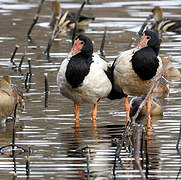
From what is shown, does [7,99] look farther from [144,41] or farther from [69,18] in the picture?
[69,18]

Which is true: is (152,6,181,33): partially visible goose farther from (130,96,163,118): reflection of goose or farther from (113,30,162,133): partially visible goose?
(113,30,162,133): partially visible goose

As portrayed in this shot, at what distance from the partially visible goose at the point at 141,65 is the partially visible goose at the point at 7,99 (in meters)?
1.40

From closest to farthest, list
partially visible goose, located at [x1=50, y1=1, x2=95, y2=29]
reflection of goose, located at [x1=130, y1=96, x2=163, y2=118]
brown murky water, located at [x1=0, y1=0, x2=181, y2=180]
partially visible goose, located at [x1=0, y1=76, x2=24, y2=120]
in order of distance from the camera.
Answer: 1. brown murky water, located at [x1=0, y1=0, x2=181, y2=180]
2. partially visible goose, located at [x1=0, y1=76, x2=24, y2=120]
3. reflection of goose, located at [x1=130, y1=96, x2=163, y2=118]
4. partially visible goose, located at [x1=50, y1=1, x2=95, y2=29]

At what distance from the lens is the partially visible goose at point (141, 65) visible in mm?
11086

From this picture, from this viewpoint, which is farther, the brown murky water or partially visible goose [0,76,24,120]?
partially visible goose [0,76,24,120]

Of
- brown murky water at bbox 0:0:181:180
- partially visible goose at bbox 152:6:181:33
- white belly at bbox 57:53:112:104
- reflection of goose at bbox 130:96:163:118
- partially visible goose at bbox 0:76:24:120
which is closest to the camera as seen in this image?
brown murky water at bbox 0:0:181:180

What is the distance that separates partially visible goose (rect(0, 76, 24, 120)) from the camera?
36.2 feet

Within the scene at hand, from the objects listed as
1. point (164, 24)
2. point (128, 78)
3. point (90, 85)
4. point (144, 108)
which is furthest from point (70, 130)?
point (164, 24)

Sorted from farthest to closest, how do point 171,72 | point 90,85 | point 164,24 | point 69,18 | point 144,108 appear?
point 69,18
point 164,24
point 171,72
point 144,108
point 90,85

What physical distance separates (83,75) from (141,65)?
0.78 meters

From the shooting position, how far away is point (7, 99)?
11094 millimetres

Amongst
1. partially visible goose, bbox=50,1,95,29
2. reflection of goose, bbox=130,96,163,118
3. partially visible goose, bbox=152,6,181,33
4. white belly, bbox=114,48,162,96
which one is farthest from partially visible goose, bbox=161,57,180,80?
partially visible goose, bbox=50,1,95,29

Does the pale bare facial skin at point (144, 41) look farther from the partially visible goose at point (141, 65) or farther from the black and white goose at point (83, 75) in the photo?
the black and white goose at point (83, 75)

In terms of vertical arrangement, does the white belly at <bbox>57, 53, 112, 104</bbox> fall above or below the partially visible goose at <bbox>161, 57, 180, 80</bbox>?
above
